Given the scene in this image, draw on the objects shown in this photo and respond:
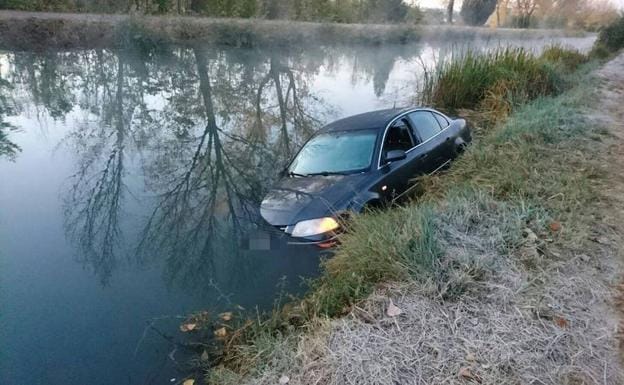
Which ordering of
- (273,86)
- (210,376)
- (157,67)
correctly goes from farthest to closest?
(157,67)
(273,86)
(210,376)

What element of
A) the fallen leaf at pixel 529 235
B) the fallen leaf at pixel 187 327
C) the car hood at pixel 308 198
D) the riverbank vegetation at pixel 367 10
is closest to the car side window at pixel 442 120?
the car hood at pixel 308 198

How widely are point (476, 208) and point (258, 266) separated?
2556 mm

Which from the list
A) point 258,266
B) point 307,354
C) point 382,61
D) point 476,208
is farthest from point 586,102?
point 382,61

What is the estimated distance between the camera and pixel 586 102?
31.6ft

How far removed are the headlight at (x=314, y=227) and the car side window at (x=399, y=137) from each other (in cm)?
144

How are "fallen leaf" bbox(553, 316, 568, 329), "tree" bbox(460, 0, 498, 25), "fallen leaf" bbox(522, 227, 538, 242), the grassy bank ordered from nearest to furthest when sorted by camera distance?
"fallen leaf" bbox(553, 316, 568, 329) < "fallen leaf" bbox(522, 227, 538, 242) < the grassy bank < "tree" bbox(460, 0, 498, 25)

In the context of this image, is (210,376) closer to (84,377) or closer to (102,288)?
(84,377)

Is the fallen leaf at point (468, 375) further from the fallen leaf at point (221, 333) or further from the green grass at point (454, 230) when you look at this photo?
the fallen leaf at point (221, 333)

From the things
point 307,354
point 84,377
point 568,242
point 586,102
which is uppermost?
point 586,102

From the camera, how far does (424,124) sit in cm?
664

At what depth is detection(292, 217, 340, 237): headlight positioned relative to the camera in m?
4.68

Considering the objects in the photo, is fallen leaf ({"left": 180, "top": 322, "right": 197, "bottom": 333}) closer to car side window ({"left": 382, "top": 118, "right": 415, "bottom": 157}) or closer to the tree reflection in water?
the tree reflection in water

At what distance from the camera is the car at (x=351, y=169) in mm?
4781

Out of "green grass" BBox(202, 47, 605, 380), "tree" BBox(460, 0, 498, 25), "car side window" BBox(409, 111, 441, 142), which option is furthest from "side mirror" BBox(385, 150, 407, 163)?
"tree" BBox(460, 0, 498, 25)
